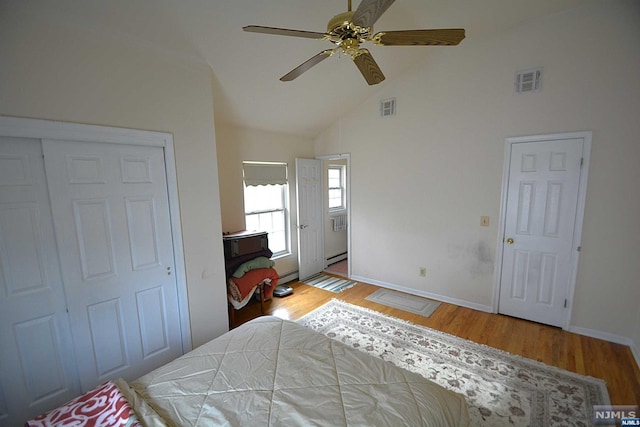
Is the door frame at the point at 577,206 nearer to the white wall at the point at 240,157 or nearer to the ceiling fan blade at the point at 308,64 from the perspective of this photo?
the ceiling fan blade at the point at 308,64

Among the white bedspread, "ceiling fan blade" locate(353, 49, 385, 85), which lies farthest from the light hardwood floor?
"ceiling fan blade" locate(353, 49, 385, 85)

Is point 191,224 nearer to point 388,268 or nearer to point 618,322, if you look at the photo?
point 388,268

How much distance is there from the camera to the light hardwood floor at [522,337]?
229 centimetres

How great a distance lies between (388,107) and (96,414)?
163 inches

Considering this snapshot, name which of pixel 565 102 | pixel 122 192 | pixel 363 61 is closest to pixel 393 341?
pixel 363 61

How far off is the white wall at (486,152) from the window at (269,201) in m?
1.06

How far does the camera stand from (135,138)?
2111mm

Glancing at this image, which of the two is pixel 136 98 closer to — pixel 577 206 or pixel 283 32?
pixel 283 32

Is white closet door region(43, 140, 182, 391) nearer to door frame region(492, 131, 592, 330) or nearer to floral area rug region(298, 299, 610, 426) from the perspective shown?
floral area rug region(298, 299, 610, 426)

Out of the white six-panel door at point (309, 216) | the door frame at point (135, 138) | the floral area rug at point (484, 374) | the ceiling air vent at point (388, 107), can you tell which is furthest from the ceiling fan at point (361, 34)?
the white six-panel door at point (309, 216)

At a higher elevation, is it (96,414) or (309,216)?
(309,216)

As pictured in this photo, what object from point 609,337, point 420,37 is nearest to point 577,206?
point 609,337

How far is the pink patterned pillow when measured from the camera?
3.88 ft

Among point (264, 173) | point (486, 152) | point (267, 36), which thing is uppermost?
point (267, 36)
